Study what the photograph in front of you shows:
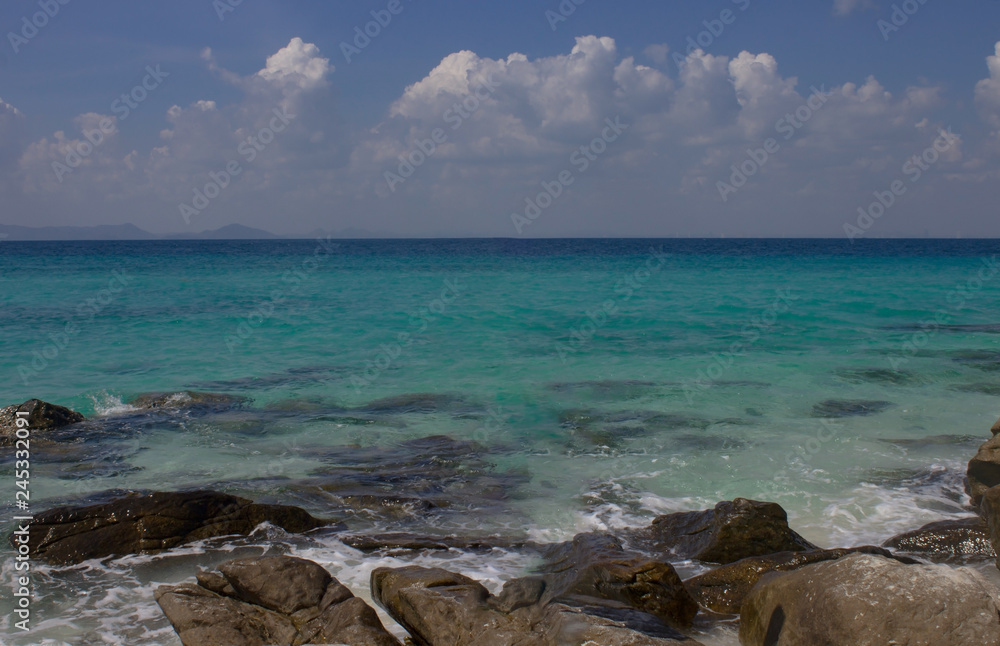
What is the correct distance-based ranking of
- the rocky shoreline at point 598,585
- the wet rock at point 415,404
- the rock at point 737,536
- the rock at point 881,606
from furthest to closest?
the wet rock at point 415,404 < the rock at point 737,536 < the rocky shoreline at point 598,585 < the rock at point 881,606

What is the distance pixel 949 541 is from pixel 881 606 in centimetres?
361

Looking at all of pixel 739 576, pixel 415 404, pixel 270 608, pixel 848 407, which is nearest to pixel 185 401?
pixel 415 404

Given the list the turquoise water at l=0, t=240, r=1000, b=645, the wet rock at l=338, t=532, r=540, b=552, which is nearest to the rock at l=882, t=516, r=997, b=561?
the turquoise water at l=0, t=240, r=1000, b=645

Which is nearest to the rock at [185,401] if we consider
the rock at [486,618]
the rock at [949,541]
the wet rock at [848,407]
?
the rock at [486,618]

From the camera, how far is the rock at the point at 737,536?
6984 millimetres

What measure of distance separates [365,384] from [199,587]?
10.1 m

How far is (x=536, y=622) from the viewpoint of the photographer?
534 centimetres

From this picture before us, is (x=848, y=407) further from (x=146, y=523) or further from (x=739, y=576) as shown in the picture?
(x=146, y=523)

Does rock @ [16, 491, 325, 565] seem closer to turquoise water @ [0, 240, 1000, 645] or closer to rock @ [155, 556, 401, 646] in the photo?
turquoise water @ [0, 240, 1000, 645]

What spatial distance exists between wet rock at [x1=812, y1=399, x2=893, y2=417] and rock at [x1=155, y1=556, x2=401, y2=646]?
35.0 ft

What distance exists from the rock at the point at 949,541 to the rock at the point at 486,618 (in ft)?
12.4

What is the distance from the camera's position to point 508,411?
13.9m

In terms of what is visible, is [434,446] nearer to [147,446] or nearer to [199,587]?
[147,446]

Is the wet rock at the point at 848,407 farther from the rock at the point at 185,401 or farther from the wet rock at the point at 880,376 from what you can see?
the rock at the point at 185,401
